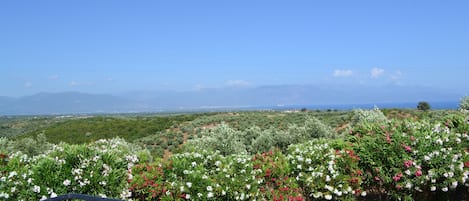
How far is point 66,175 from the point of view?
6512mm

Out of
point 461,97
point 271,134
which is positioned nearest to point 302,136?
point 271,134

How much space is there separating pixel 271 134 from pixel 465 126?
10.5m

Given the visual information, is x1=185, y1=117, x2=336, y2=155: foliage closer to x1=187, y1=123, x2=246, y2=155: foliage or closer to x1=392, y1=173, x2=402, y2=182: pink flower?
x1=187, y1=123, x2=246, y2=155: foliage

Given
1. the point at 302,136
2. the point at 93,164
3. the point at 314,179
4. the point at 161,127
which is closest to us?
the point at 93,164

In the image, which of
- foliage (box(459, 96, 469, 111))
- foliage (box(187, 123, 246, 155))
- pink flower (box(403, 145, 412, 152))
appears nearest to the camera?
pink flower (box(403, 145, 412, 152))

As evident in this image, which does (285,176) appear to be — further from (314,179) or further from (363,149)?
(363,149)

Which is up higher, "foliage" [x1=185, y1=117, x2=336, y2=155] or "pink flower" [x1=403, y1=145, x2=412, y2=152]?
"pink flower" [x1=403, y1=145, x2=412, y2=152]

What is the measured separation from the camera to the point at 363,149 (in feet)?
24.2

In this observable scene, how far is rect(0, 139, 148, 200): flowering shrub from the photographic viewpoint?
632 cm

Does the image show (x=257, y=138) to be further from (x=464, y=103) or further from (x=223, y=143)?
(x=464, y=103)

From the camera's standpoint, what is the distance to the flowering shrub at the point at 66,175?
6320 mm

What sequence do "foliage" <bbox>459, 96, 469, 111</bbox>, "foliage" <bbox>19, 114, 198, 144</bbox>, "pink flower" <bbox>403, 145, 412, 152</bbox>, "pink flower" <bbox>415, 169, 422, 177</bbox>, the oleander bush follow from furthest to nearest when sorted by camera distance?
"foliage" <bbox>19, 114, 198, 144</bbox>
"foliage" <bbox>459, 96, 469, 111</bbox>
"pink flower" <bbox>403, 145, 412, 152</bbox>
"pink flower" <bbox>415, 169, 422, 177</bbox>
the oleander bush

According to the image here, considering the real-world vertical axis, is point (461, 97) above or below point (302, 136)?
above

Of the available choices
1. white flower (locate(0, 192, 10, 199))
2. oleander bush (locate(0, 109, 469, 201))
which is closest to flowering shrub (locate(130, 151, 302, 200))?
oleander bush (locate(0, 109, 469, 201))
